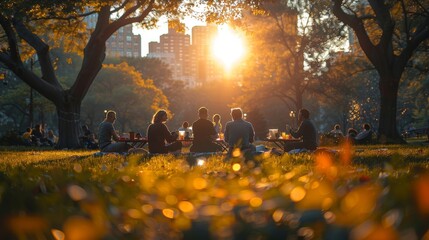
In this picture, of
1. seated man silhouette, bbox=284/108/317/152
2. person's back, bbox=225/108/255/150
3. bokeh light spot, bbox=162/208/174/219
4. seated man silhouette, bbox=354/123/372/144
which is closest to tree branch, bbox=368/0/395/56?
seated man silhouette, bbox=354/123/372/144

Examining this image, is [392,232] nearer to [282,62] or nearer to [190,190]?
[190,190]

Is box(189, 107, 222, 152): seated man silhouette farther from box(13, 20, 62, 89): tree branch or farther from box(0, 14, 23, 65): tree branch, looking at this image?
box(13, 20, 62, 89): tree branch

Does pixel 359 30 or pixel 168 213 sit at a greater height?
pixel 359 30

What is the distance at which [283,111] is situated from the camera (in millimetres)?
79062

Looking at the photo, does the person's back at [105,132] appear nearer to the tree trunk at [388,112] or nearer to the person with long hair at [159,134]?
the person with long hair at [159,134]

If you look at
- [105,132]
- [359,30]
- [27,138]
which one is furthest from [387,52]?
[27,138]

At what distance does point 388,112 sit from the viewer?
29.1m

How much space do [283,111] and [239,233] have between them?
77.7 metres

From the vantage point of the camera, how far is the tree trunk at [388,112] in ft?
94.0

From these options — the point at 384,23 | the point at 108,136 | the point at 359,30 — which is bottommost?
the point at 108,136

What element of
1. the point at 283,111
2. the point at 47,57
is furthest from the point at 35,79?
the point at 283,111

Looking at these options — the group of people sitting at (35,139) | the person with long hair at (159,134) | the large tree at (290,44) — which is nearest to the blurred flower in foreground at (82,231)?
the person with long hair at (159,134)

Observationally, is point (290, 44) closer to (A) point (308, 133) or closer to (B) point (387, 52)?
(B) point (387, 52)

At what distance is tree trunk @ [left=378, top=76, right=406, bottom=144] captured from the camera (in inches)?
1128
